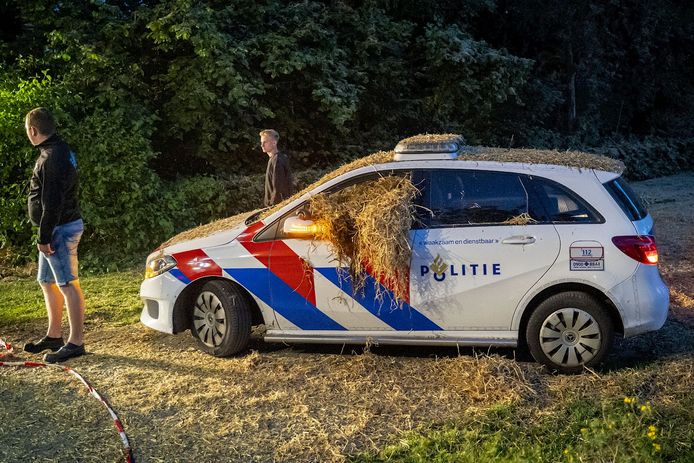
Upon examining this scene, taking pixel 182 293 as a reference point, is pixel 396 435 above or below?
below

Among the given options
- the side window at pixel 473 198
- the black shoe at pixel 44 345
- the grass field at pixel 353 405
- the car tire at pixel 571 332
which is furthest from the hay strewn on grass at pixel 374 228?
the black shoe at pixel 44 345

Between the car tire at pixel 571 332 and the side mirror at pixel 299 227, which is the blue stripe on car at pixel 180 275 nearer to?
the side mirror at pixel 299 227

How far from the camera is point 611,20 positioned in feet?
79.2

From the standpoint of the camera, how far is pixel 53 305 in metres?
6.79

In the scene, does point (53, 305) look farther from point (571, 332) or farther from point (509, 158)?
point (571, 332)

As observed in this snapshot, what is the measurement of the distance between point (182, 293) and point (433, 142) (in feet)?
8.16

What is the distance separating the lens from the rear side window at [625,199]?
589cm

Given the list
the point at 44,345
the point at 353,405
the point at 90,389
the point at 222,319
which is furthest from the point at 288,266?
the point at 44,345

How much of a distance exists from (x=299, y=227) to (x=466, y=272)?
4.58ft

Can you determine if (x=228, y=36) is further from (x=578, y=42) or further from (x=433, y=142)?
(x=578, y=42)

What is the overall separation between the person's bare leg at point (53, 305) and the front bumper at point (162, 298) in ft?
2.38

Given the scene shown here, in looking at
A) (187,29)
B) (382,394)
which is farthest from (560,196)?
(187,29)

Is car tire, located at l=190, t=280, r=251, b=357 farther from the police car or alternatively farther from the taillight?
the taillight

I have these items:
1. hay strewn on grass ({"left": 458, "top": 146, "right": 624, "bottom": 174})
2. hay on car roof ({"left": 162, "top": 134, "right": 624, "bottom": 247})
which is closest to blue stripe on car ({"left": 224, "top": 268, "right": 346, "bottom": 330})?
hay on car roof ({"left": 162, "top": 134, "right": 624, "bottom": 247})
